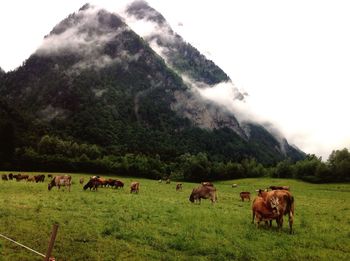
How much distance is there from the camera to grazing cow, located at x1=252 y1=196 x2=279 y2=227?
22.2 metres

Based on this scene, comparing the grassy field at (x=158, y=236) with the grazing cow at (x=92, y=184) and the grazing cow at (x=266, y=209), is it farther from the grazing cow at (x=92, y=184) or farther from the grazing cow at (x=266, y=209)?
the grazing cow at (x=92, y=184)

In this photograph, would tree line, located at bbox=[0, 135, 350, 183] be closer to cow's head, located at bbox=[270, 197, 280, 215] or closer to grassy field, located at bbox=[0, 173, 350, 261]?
grassy field, located at bbox=[0, 173, 350, 261]

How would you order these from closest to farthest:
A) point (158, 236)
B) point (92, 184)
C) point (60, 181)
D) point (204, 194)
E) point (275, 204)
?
1. point (158, 236)
2. point (275, 204)
3. point (204, 194)
4. point (60, 181)
5. point (92, 184)

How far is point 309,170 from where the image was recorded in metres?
116

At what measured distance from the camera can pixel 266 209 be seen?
2288cm

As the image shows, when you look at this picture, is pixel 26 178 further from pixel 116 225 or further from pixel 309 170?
pixel 309 170

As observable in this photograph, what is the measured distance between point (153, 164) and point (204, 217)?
103119 mm

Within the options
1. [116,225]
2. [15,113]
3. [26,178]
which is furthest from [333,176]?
[15,113]

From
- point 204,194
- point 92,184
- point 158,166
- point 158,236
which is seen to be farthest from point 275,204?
point 158,166

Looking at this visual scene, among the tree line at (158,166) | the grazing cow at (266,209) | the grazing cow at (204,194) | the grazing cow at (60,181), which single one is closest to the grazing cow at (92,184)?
the grazing cow at (60,181)

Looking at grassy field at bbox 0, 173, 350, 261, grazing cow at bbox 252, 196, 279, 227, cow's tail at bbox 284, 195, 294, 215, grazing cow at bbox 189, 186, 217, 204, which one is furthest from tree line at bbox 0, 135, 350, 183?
cow's tail at bbox 284, 195, 294, 215

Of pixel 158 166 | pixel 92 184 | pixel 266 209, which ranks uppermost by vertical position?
pixel 158 166

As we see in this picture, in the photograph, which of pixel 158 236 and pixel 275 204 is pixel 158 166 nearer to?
pixel 275 204

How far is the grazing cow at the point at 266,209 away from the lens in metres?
22.2
